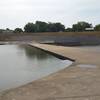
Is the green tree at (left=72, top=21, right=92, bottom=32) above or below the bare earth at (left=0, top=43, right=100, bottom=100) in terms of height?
above

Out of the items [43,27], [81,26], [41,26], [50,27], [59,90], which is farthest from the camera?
[81,26]

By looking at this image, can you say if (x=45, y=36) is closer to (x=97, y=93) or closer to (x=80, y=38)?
(x=80, y=38)

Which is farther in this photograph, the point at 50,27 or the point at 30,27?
the point at 50,27

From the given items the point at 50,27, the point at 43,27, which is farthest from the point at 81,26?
the point at 43,27

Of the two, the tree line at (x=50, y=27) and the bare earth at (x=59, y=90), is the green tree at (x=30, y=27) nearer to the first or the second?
the tree line at (x=50, y=27)

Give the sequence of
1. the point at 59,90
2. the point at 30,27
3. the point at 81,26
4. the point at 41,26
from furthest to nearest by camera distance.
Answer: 1. the point at 81,26
2. the point at 41,26
3. the point at 30,27
4. the point at 59,90

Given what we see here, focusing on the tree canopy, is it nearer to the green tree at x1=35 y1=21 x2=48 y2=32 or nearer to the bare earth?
the green tree at x1=35 y1=21 x2=48 y2=32

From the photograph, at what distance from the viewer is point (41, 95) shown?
4.53 metres

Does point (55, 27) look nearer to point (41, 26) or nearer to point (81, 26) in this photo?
point (41, 26)

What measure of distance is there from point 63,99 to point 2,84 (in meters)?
2.59

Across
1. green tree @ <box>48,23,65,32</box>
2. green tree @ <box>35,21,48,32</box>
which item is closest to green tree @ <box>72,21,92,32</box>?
green tree @ <box>48,23,65,32</box>

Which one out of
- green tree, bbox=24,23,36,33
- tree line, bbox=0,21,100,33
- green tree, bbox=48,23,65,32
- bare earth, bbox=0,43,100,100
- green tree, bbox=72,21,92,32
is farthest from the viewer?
green tree, bbox=72,21,92,32

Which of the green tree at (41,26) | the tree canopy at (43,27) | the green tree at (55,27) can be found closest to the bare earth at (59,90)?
the tree canopy at (43,27)

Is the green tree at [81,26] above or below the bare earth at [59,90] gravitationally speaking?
above
